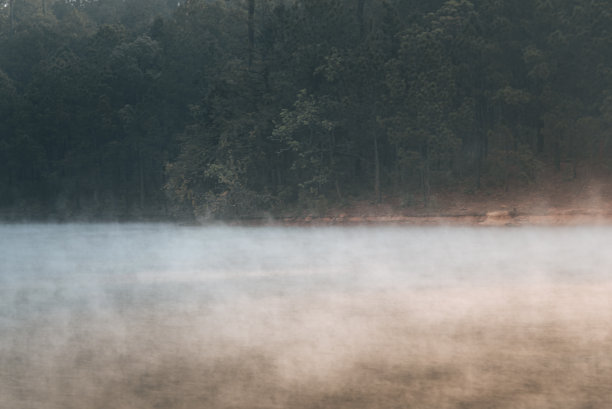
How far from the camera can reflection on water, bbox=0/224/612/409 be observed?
8.09 m

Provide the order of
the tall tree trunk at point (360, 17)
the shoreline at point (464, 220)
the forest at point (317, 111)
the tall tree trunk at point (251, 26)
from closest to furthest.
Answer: the shoreline at point (464, 220) < the forest at point (317, 111) < the tall tree trunk at point (360, 17) < the tall tree trunk at point (251, 26)

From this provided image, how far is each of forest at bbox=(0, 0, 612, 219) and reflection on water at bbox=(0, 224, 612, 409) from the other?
982 inches

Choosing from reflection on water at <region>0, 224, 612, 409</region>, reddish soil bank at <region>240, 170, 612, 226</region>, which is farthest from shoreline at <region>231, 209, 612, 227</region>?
reflection on water at <region>0, 224, 612, 409</region>

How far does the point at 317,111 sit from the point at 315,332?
137ft

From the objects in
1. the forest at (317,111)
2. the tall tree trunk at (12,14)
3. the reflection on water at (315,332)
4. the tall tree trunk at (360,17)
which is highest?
the tall tree trunk at (12,14)

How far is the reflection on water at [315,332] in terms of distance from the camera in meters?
8.09

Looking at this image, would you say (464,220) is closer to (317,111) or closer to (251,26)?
(317,111)

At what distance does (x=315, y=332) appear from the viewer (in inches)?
460

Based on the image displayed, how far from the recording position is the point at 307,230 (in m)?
43.6

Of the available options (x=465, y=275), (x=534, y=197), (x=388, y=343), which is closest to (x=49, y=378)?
(x=388, y=343)

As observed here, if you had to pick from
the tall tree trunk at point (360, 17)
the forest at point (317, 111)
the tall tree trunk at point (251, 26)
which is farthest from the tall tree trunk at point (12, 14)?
the tall tree trunk at point (360, 17)

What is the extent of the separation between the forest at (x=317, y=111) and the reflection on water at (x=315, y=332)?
24.9 metres

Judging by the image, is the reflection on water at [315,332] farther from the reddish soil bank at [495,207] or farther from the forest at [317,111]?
the forest at [317,111]

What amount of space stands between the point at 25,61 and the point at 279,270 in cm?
7694
